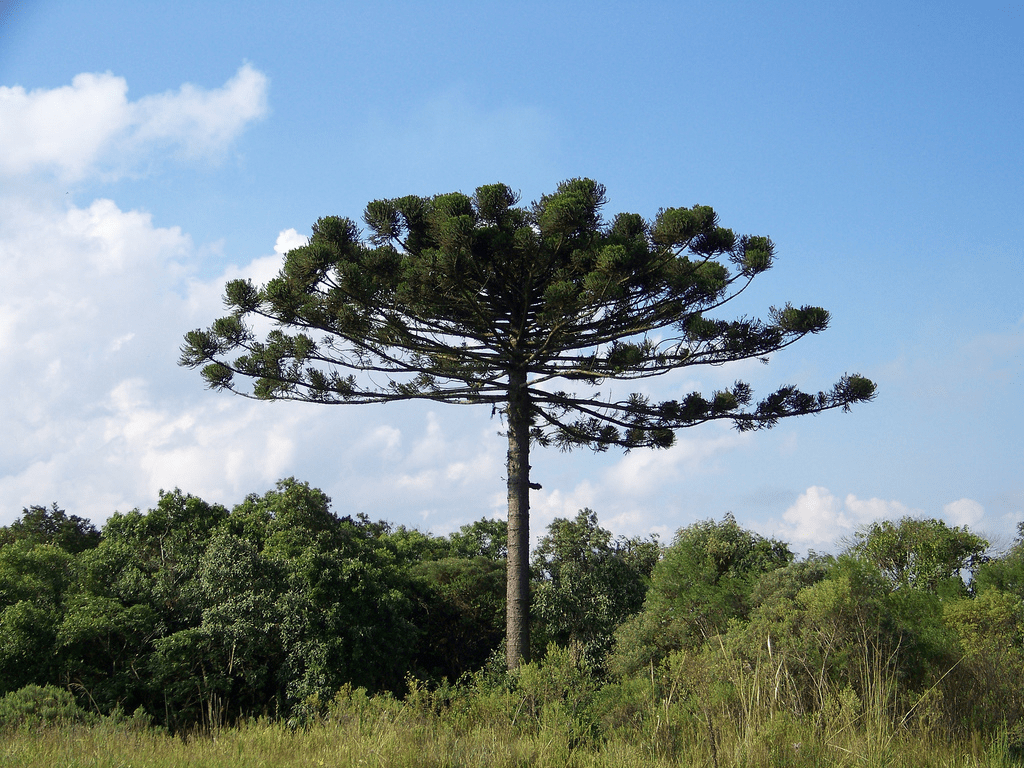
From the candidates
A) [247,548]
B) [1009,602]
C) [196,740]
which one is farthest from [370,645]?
[1009,602]

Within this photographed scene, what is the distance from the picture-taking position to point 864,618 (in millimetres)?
8039

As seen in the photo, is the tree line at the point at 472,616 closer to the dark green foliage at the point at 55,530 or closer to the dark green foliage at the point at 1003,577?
the dark green foliage at the point at 1003,577

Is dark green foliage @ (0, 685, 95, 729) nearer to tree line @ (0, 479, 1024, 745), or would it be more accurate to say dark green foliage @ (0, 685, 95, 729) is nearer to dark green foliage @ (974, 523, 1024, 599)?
tree line @ (0, 479, 1024, 745)

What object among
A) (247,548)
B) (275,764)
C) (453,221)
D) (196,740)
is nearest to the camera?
(275,764)

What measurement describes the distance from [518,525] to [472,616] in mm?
3853

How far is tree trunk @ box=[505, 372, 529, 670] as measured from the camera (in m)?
13.3

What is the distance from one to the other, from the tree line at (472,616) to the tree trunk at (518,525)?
73cm

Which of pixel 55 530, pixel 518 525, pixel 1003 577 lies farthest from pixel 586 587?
pixel 55 530

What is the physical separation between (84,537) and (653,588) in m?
18.2

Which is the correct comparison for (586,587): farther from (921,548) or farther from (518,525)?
(921,548)

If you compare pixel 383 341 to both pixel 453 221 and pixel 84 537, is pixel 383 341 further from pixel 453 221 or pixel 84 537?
pixel 84 537

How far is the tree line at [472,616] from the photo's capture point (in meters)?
7.96

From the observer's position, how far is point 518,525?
45.0ft

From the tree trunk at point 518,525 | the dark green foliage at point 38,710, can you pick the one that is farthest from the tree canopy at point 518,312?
the dark green foliage at point 38,710
